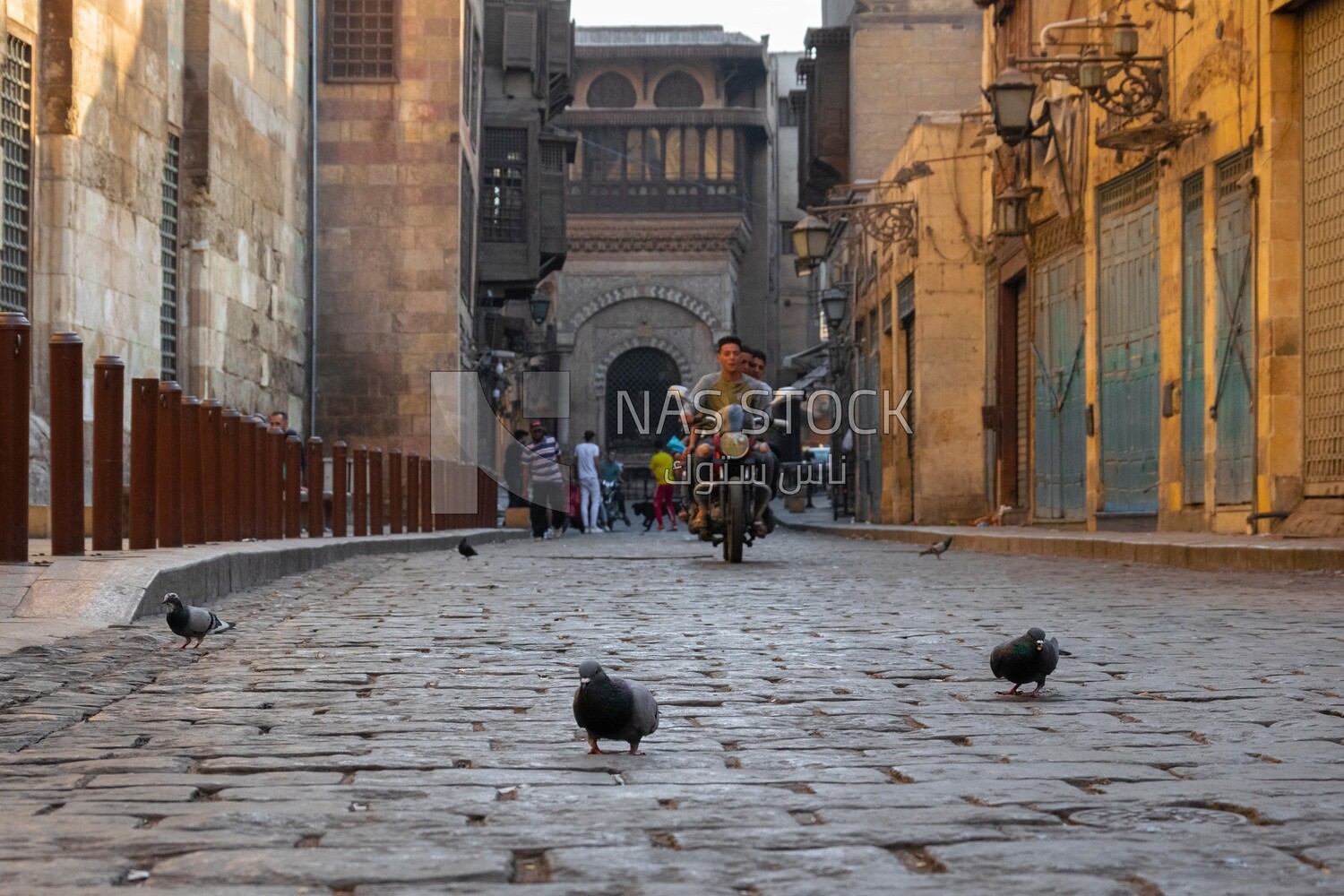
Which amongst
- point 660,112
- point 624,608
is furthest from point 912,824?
point 660,112

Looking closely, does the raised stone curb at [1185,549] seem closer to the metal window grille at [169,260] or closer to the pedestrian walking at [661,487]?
the metal window grille at [169,260]

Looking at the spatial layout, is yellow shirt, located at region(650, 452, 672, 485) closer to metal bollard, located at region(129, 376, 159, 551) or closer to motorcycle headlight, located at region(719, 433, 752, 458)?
motorcycle headlight, located at region(719, 433, 752, 458)

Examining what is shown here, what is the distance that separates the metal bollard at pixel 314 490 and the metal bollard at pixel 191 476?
4291 millimetres

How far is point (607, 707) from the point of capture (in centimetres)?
429

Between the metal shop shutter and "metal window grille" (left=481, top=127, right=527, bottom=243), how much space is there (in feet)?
78.3

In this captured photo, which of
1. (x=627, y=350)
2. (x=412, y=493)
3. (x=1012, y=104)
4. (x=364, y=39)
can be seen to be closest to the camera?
(x=1012, y=104)

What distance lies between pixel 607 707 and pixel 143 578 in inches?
189

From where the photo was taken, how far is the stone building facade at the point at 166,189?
17.0 meters

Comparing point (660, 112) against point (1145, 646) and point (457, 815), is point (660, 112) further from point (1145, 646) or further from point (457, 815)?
point (457, 815)

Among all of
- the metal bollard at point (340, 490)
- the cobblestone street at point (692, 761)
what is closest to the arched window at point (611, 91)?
the metal bollard at point (340, 490)

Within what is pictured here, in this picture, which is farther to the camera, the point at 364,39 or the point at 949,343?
the point at 364,39

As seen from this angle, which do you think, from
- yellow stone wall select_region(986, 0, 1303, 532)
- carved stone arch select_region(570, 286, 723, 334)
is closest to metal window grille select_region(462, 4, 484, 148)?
yellow stone wall select_region(986, 0, 1303, 532)

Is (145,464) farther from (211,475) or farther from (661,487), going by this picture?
(661,487)

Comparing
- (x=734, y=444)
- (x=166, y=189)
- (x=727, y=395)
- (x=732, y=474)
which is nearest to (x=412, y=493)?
(x=166, y=189)
